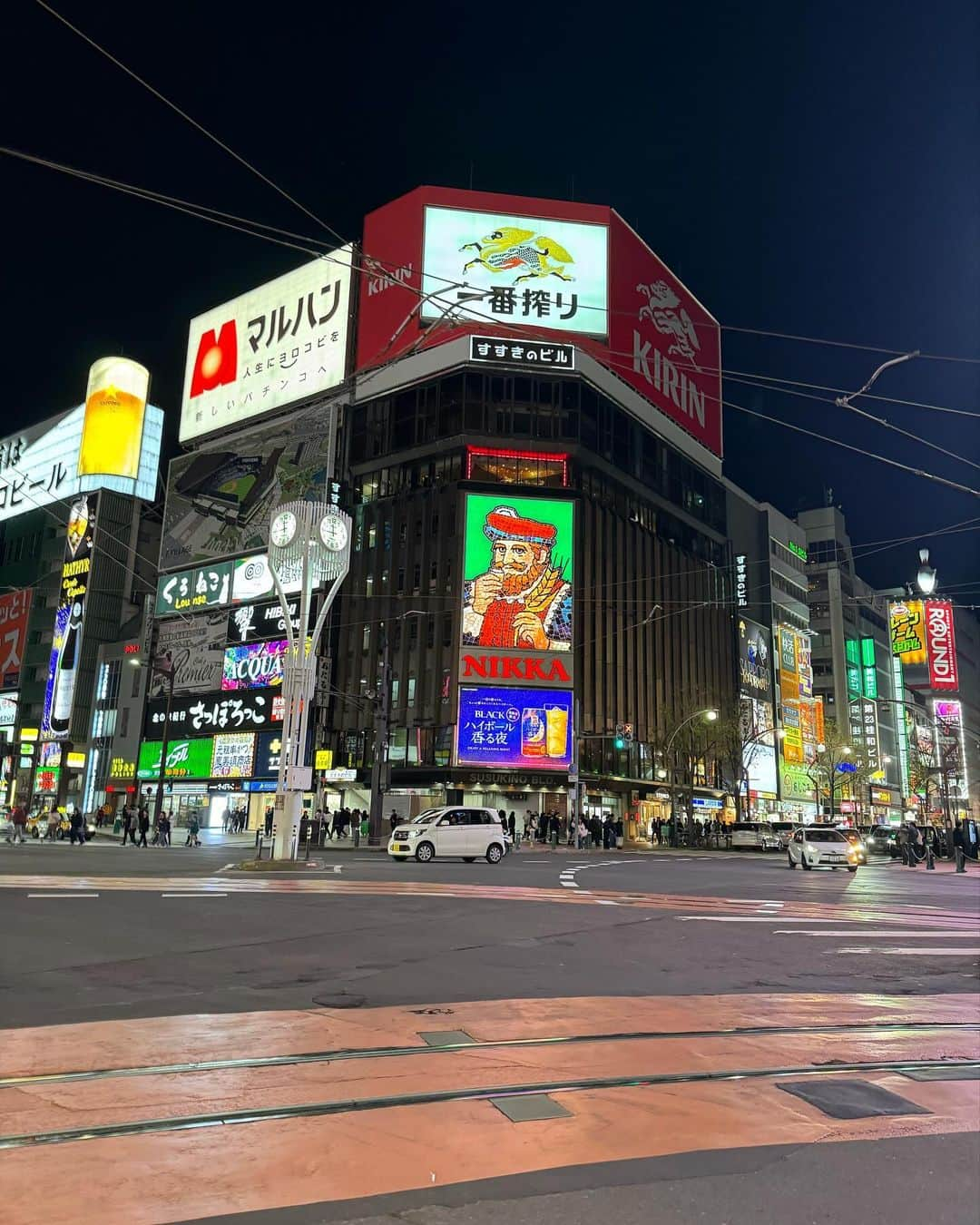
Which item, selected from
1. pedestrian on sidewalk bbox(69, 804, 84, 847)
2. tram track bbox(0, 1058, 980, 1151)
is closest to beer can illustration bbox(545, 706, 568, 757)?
pedestrian on sidewalk bbox(69, 804, 84, 847)

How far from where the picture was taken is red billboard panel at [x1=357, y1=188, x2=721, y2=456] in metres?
66.0

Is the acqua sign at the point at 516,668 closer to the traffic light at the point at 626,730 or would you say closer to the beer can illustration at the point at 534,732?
the beer can illustration at the point at 534,732

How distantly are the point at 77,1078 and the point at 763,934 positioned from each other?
393 inches

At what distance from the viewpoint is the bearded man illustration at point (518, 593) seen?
61.5 metres

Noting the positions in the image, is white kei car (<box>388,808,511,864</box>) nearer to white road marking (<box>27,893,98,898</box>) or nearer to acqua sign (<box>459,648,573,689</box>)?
white road marking (<box>27,893,98,898</box>)

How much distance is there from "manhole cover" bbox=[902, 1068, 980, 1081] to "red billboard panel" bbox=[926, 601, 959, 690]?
83.4 metres

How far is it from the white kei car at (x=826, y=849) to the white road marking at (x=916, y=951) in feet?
65.6

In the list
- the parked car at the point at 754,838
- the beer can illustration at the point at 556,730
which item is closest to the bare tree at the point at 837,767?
the parked car at the point at 754,838

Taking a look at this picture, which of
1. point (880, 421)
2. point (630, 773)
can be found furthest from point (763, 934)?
point (630, 773)

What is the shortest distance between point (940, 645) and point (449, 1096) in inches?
3486

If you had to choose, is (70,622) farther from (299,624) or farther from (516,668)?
(299,624)

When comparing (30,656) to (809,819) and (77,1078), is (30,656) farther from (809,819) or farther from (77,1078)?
(77,1078)

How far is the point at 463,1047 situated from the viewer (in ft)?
21.1

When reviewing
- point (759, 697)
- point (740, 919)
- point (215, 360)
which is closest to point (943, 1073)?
point (740, 919)
